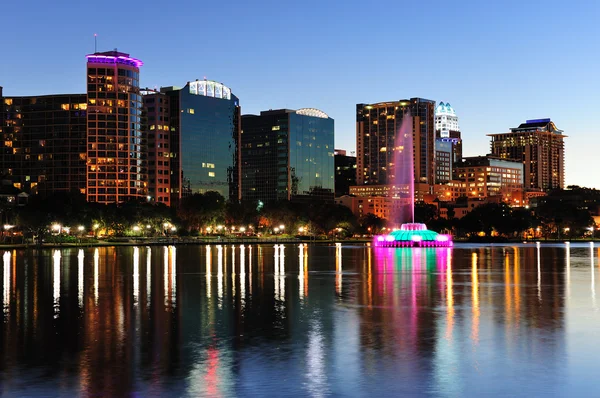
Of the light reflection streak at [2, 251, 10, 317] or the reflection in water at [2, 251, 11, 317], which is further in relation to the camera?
the light reflection streak at [2, 251, 10, 317]

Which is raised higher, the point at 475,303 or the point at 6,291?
the point at 6,291

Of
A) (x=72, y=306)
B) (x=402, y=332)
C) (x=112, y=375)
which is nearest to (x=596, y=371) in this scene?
(x=402, y=332)

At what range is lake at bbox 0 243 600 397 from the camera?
22.8m

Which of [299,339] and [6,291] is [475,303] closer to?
[299,339]

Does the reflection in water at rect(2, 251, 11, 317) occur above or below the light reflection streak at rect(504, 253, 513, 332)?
above

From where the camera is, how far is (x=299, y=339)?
30.9 m

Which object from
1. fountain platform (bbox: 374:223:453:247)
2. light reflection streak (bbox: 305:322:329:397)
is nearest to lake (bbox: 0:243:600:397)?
light reflection streak (bbox: 305:322:329:397)

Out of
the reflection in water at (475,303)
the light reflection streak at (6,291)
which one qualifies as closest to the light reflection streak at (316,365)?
the reflection in water at (475,303)

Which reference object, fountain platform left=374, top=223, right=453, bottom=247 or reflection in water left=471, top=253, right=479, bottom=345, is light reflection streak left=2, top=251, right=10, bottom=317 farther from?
fountain platform left=374, top=223, right=453, bottom=247

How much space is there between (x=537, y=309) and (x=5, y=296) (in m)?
31.7

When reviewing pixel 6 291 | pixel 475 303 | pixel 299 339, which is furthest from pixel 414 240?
pixel 299 339

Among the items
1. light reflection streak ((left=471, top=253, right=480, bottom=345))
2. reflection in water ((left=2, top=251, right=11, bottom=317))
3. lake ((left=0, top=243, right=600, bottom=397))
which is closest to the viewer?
lake ((left=0, top=243, right=600, bottom=397))

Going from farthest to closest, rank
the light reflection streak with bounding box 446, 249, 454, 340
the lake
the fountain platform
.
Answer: the fountain platform
the light reflection streak with bounding box 446, 249, 454, 340
the lake

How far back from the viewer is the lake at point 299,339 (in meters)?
22.8
